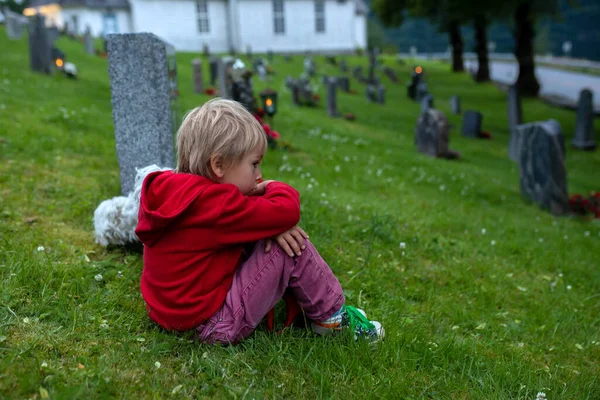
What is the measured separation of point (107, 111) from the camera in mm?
10281

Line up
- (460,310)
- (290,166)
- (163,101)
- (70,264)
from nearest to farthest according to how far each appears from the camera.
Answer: (70,264) → (460,310) → (163,101) → (290,166)

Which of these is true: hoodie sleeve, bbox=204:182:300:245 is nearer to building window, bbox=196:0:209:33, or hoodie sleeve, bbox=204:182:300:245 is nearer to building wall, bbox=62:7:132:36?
building window, bbox=196:0:209:33

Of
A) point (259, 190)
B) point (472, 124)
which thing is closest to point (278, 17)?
point (472, 124)

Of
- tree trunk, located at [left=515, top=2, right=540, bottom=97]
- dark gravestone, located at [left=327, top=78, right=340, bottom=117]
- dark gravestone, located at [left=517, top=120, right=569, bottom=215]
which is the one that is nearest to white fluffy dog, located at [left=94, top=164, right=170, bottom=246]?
dark gravestone, located at [left=517, top=120, right=569, bottom=215]

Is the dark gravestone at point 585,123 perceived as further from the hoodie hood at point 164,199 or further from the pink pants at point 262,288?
the hoodie hood at point 164,199

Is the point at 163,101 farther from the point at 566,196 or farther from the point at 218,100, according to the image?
the point at 566,196

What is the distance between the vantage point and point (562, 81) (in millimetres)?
33906

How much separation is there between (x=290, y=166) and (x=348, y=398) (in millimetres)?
5353

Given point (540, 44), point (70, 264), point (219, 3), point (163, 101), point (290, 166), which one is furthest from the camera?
point (540, 44)

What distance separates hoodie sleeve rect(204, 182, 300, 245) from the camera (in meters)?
2.63

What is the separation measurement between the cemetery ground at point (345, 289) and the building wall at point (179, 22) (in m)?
30.3

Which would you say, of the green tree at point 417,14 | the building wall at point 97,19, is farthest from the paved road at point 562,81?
the building wall at point 97,19

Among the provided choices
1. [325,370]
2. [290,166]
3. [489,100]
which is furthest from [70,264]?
[489,100]

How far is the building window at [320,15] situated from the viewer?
42.9 m
